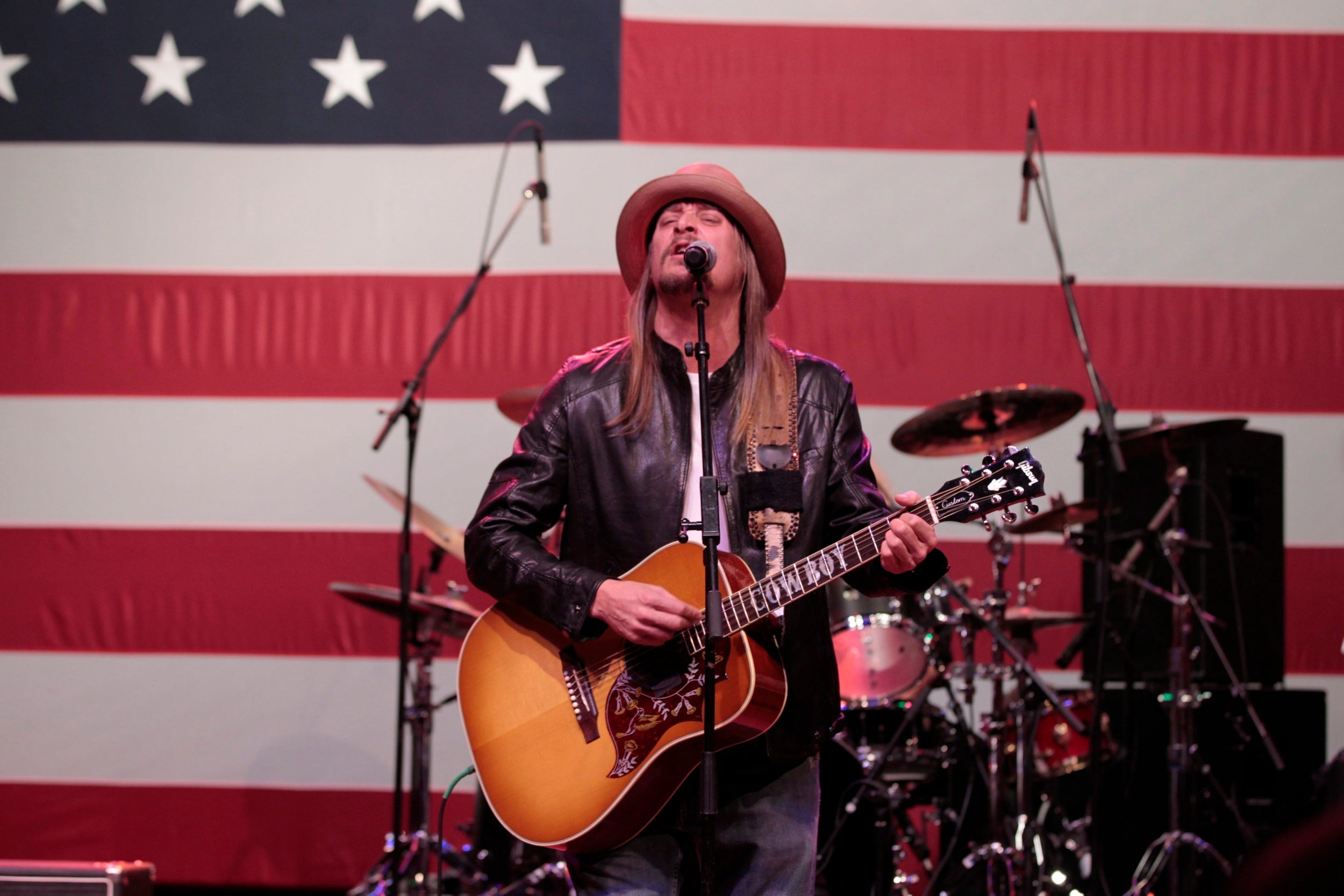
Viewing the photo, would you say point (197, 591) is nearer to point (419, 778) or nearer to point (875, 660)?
point (419, 778)

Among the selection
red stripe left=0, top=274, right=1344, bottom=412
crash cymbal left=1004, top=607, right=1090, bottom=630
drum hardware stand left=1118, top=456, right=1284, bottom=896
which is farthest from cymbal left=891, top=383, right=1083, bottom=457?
red stripe left=0, top=274, right=1344, bottom=412

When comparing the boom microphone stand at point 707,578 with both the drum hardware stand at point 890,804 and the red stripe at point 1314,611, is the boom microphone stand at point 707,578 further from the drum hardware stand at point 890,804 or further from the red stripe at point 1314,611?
the red stripe at point 1314,611

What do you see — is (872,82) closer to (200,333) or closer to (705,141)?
(705,141)

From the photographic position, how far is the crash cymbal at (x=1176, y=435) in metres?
4.30

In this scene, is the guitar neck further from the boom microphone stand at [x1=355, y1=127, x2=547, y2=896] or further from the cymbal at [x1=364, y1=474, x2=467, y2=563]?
the cymbal at [x1=364, y1=474, x2=467, y2=563]

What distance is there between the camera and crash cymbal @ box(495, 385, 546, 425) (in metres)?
4.67

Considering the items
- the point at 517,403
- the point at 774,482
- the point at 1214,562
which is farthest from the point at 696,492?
the point at 1214,562

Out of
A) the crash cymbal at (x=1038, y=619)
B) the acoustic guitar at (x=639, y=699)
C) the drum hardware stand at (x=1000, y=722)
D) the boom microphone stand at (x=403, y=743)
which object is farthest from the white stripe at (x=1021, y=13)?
the acoustic guitar at (x=639, y=699)

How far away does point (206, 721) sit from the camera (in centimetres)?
554

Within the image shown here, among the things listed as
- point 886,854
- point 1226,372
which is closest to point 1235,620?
point 1226,372

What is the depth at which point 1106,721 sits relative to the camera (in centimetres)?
479

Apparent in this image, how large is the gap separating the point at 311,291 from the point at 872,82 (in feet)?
9.09

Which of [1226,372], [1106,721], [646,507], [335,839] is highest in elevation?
[1226,372]

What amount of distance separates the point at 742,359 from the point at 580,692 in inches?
31.8
